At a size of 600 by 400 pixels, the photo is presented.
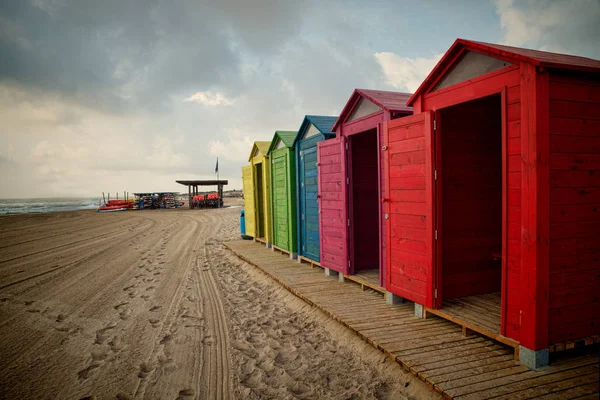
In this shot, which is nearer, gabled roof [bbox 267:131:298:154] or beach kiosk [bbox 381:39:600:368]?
beach kiosk [bbox 381:39:600:368]

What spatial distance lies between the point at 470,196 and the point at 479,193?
16 cm

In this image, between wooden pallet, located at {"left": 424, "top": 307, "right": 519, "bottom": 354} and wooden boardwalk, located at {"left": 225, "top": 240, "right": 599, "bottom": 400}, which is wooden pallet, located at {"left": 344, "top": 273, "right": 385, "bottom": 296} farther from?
wooden pallet, located at {"left": 424, "top": 307, "right": 519, "bottom": 354}

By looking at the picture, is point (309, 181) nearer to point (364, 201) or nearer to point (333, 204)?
point (333, 204)

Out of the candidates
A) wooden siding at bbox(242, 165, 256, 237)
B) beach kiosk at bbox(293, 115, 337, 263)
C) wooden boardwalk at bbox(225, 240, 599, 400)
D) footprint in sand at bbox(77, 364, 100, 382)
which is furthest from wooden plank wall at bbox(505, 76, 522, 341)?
wooden siding at bbox(242, 165, 256, 237)

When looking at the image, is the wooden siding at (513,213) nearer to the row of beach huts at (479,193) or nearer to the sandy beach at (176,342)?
the row of beach huts at (479,193)

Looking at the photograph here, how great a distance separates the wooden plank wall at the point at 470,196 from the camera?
4.45 meters

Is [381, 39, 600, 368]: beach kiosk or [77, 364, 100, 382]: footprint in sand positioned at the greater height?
[381, 39, 600, 368]: beach kiosk

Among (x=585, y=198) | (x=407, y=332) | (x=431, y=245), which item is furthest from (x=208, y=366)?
(x=585, y=198)

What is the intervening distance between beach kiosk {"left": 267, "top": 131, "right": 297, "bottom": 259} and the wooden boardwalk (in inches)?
119

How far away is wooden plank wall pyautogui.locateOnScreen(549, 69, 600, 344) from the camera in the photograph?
296 centimetres

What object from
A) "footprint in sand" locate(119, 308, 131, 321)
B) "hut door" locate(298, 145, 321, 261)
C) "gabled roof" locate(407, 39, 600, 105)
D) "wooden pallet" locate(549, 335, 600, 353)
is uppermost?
"gabled roof" locate(407, 39, 600, 105)

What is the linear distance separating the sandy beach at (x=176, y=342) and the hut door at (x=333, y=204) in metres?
1.12

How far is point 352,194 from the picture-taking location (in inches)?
237

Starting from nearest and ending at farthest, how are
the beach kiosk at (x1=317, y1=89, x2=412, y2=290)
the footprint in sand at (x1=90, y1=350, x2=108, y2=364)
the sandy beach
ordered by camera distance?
1. the sandy beach
2. the footprint in sand at (x1=90, y1=350, x2=108, y2=364)
3. the beach kiosk at (x1=317, y1=89, x2=412, y2=290)
